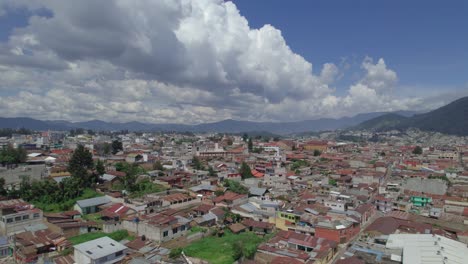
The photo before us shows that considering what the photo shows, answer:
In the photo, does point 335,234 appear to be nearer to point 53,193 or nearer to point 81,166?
point 53,193

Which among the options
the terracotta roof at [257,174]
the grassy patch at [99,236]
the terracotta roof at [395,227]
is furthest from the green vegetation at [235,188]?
the grassy patch at [99,236]

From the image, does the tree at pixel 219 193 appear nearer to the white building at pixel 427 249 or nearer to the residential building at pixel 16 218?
the residential building at pixel 16 218

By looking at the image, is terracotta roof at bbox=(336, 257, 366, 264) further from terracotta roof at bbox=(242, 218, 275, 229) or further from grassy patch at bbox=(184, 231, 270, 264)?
terracotta roof at bbox=(242, 218, 275, 229)

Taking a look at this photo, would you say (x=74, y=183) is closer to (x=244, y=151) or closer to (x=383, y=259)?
(x=383, y=259)

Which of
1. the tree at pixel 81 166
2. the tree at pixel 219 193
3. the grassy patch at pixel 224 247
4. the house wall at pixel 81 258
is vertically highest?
the tree at pixel 81 166

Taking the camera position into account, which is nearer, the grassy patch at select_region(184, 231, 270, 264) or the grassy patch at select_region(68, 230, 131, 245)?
the grassy patch at select_region(184, 231, 270, 264)

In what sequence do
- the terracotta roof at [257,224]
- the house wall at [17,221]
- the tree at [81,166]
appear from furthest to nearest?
1. the tree at [81,166]
2. the terracotta roof at [257,224]
3. the house wall at [17,221]

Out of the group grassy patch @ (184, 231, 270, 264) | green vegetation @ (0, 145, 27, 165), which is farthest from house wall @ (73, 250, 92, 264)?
green vegetation @ (0, 145, 27, 165)

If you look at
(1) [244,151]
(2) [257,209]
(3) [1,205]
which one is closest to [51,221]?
(3) [1,205]

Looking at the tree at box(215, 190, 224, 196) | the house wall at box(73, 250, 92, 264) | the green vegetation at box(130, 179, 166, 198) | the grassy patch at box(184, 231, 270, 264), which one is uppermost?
the green vegetation at box(130, 179, 166, 198)
